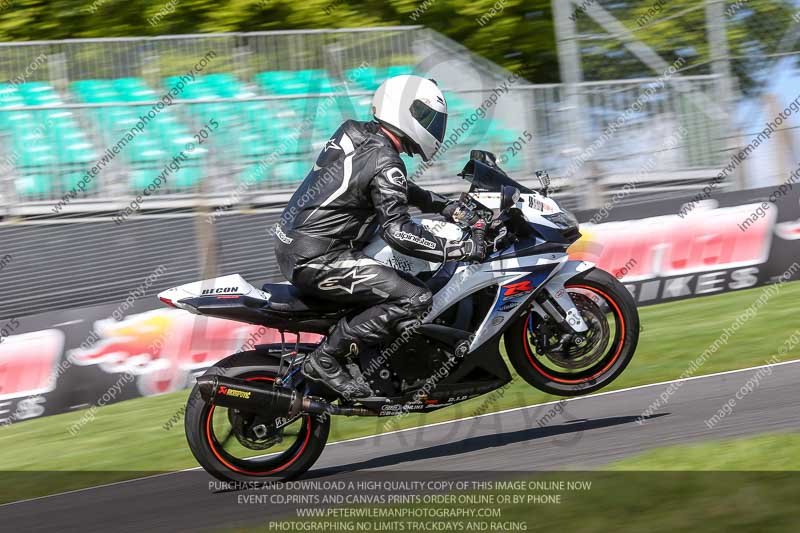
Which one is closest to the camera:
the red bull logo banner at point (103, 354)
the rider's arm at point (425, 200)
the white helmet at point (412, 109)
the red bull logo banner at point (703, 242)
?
the white helmet at point (412, 109)

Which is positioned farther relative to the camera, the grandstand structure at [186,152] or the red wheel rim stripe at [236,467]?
the grandstand structure at [186,152]

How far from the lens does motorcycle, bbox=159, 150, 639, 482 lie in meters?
6.02

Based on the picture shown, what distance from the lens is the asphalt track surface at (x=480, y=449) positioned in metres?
5.75

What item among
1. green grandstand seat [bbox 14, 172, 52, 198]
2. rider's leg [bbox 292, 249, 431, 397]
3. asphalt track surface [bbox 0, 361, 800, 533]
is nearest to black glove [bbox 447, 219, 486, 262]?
rider's leg [bbox 292, 249, 431, 397]

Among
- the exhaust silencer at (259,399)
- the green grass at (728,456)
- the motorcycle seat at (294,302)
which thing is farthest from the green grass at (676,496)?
the motorcycle seat at (294,302)

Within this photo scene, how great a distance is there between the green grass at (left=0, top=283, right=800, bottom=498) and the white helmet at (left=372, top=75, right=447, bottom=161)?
94.9 inches

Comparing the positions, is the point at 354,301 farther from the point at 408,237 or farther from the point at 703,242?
the point at 703,242

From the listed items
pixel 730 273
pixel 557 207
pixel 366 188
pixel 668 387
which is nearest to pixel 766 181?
pixel 730 273

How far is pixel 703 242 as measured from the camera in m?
12.3

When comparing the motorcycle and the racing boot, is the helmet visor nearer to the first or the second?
the motorcycle

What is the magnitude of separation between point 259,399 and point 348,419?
231 cm

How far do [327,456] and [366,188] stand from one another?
2009mm

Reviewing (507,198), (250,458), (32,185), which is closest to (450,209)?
(507,198)

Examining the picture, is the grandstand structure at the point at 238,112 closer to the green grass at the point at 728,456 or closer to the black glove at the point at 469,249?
the black glove at the point at 469,249
